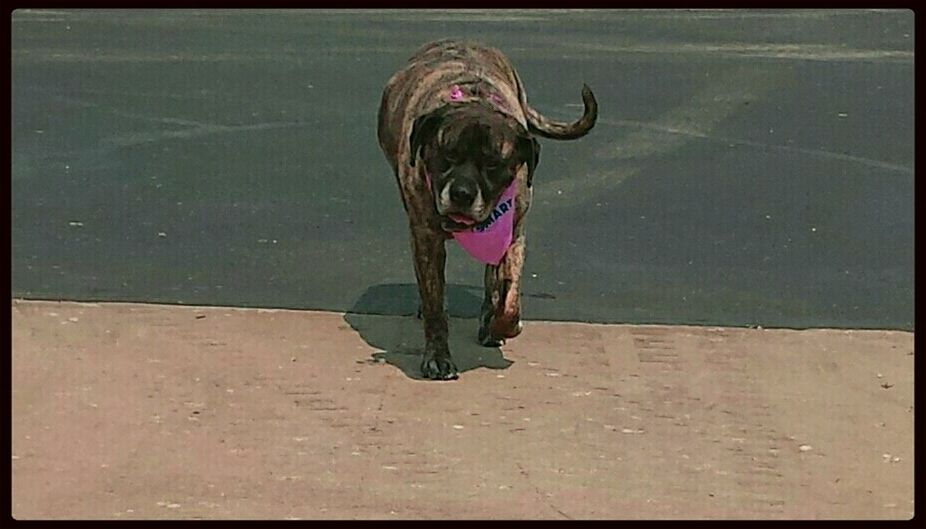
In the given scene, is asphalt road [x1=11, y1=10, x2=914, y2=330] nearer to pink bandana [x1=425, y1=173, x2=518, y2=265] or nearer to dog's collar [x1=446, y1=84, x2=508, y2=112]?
pink bandana [x1=425, y1=173, x2=518, y2=265]

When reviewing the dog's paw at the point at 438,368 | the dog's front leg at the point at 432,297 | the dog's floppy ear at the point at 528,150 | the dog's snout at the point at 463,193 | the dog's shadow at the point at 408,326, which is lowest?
the dog's shadow at the point at 408,326

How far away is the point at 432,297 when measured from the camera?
23.6 ft

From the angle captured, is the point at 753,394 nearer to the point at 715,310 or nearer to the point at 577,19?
the point at 715,310

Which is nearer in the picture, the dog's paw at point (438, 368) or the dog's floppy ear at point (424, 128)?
the dog's floppy ear at point (424, 128)

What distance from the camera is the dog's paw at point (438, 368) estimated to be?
23.1 ft

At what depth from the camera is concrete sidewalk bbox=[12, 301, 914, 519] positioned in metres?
5.80

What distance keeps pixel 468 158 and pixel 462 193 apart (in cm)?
17

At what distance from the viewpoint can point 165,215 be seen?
9.37 m

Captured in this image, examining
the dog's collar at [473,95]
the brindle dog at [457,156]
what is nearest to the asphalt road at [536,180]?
the brindle dog at [457,156]

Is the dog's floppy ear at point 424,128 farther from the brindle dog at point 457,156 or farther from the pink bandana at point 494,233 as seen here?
the pink bandana at point 494,233

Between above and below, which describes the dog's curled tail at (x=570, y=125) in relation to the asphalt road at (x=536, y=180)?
above

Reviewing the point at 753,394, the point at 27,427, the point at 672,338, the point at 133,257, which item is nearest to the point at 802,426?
the point at 753,394

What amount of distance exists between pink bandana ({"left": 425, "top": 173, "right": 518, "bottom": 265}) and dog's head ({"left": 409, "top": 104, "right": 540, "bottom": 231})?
66 millimetres

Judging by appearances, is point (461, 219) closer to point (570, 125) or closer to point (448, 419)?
point (448, 419)
